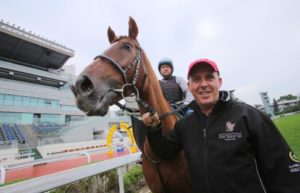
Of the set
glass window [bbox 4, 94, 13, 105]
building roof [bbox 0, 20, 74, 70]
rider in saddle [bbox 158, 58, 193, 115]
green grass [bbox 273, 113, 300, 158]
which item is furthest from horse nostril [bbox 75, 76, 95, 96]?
building roof [bbox 0, 20, 74, 70]

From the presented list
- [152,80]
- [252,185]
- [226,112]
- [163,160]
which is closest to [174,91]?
[152,80]

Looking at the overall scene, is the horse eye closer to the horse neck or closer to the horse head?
the horse head

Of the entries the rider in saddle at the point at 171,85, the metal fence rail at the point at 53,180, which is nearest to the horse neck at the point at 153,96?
the rider in saddle at the point at 171,85

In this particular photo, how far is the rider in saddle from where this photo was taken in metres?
3.03

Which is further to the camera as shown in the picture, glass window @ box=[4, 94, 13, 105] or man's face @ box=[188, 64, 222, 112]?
glass window @ box=[4, 94, 13, 105]

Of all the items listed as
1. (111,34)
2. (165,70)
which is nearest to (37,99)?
(165,70)

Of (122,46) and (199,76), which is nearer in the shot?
(199,76)

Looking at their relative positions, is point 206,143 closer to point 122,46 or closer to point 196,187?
point 196,187

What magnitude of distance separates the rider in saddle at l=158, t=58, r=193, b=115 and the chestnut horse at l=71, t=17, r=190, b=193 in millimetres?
834

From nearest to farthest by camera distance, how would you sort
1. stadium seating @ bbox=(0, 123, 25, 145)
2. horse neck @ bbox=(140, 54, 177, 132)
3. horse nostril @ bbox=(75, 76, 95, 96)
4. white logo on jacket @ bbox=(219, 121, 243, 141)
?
white logo on jacket @ bbox=(219, 121, 243, 141), horse nostril @ bbox=(75, 76, 95, 96), horse neck @ bbox=(140, 54, 177, 132), stadium seating @ bbox=(0, 123, 25, 145)

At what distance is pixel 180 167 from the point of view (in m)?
2.01

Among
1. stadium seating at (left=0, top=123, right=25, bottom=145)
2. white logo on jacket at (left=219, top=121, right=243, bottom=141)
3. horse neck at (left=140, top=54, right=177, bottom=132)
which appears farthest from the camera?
stadium seating at (left=0, top=123, right=25, bottom=145)

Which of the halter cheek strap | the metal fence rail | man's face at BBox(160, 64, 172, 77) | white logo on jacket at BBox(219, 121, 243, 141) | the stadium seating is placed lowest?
the metal fence rail

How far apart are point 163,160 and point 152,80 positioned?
832mm
